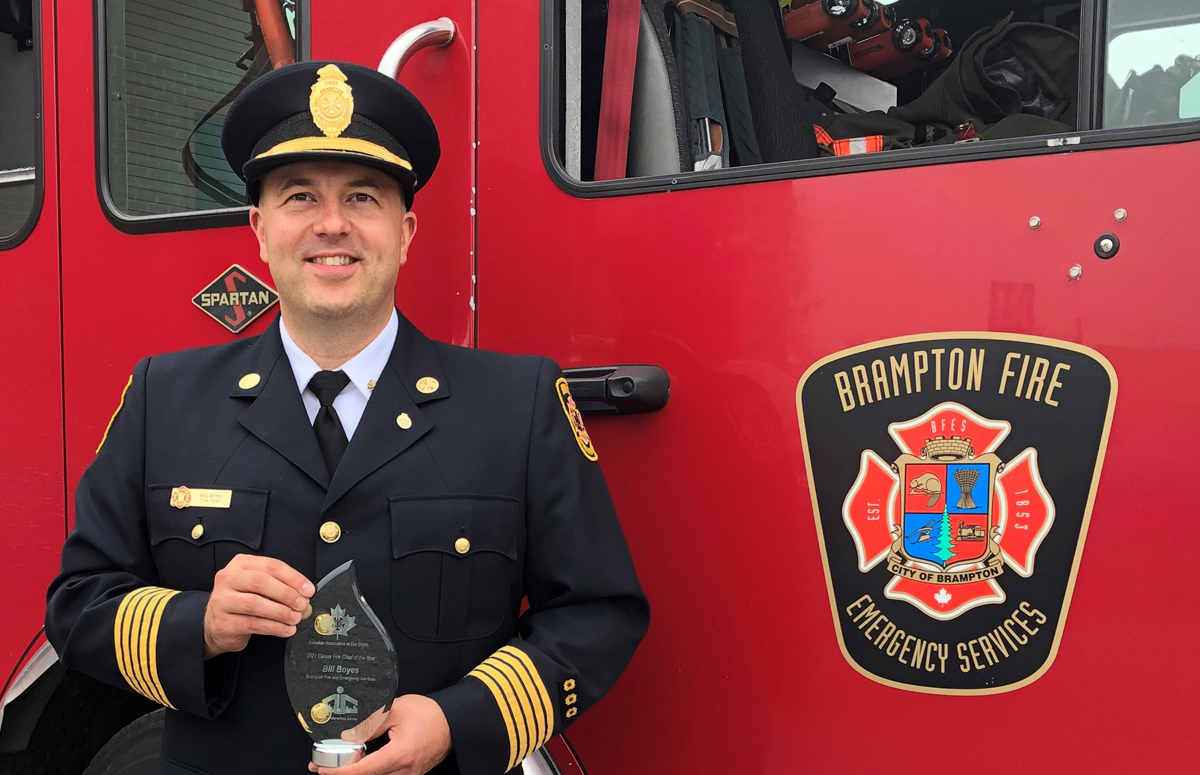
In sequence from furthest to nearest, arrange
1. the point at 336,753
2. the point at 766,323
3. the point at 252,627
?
1. the point at 766,323
2. the point at 252,627
3. the point at 336,753

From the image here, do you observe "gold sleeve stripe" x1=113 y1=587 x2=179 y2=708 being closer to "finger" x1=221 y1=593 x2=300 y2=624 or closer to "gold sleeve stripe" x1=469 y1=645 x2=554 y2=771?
"finger" x1=221 y1=593 x2=300 y2=624

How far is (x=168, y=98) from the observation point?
2229mm

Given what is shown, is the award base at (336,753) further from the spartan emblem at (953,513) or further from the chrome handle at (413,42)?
the chrome handle at (413,42)

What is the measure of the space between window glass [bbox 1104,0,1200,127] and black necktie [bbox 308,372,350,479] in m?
1.20

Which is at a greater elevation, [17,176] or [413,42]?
[413,42]

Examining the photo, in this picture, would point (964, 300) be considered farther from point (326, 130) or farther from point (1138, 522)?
point (326, 130)

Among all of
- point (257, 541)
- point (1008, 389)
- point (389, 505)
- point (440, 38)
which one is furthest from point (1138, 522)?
point (440, 38)

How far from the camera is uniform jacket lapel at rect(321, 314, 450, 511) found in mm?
1474

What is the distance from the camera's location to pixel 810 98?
8.00ft

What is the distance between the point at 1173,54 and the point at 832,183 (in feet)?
1.66

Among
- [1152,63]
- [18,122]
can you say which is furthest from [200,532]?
[1152,63]

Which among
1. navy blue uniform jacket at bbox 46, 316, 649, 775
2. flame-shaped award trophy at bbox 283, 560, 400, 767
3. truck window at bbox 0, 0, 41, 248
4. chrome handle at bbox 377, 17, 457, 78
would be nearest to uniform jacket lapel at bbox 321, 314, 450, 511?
navy blue uniform jacket at bbox 46, 316, 649, 775

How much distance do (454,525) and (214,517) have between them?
1.13 ft

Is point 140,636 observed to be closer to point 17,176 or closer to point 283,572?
point 283,572
